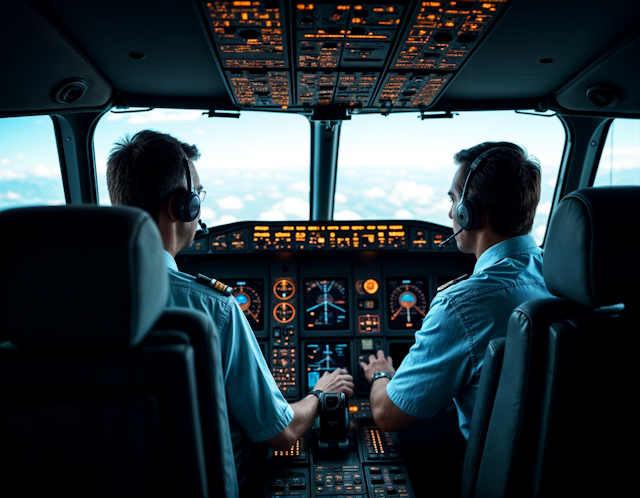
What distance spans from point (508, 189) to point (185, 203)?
1060 millimetres

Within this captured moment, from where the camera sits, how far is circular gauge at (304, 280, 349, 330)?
2594 millimetres

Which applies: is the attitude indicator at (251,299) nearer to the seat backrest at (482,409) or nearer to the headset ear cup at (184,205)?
the headset ear cup at (184,205)

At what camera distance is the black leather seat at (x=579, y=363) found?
35.9 inches

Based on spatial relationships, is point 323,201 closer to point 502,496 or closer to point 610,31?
point 610,31

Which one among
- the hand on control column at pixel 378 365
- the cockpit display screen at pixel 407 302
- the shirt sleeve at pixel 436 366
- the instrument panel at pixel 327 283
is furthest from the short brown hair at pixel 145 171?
the cockpit display screen at pixel 407 302

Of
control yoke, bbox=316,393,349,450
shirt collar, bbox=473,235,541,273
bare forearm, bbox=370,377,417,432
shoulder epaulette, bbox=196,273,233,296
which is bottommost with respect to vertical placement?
control yoke, bbox=316,393,349,450

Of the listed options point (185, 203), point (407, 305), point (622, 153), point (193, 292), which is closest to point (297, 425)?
point (193, 292)

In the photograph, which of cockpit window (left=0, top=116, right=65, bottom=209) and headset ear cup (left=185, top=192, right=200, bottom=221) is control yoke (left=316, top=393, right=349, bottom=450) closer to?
headset ear cup (left=185, top=192, right=200, bottom=221)

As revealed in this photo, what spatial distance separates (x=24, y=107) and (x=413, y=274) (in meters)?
2.29

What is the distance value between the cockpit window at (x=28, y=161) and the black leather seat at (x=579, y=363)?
2.63 m

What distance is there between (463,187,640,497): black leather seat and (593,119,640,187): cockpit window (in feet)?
7.94

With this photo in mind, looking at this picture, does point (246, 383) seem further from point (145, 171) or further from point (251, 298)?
point (251, 298)

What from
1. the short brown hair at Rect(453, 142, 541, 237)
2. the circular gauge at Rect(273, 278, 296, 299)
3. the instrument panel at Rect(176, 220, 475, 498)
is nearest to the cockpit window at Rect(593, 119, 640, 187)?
the instrument panel at Rect(176, 220, 475, 498)

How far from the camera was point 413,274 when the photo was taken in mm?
2725
